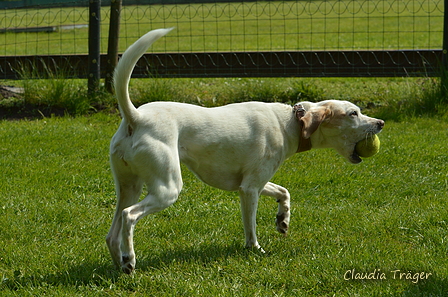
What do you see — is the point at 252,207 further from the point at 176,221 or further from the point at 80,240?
the point at 80,240

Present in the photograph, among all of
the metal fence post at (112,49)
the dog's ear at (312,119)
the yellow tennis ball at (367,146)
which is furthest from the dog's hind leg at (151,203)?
the metal fence post at (112,49)

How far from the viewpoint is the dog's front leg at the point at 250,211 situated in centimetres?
445

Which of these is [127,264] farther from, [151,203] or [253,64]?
[253,64]

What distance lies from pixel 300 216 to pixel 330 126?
1003 millimetres

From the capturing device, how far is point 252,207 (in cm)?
446

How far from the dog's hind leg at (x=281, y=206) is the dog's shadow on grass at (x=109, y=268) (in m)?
0.39

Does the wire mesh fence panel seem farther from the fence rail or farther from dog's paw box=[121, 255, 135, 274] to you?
dog's paw box=[121, 255, 135, 274]

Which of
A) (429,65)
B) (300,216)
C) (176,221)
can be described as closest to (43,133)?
(176,221)

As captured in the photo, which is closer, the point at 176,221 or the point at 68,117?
the point at 176,221

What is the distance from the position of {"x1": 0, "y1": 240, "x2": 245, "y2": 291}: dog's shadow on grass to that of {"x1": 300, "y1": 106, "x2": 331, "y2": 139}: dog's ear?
0.98m

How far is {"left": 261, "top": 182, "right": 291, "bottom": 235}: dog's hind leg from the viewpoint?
4816mm

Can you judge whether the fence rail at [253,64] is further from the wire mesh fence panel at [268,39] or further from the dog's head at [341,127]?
the dog's head at [341,127]

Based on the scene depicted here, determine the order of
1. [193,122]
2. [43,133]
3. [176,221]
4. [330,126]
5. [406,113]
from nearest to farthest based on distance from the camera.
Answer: [193,122] → [330,126] → [176,221] → [43,133] → [406,113]

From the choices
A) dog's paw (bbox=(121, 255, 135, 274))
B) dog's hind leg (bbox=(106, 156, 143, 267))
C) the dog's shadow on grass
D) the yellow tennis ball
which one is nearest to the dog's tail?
dog's hind leg (bbox=(106, 156, 143, 267))
